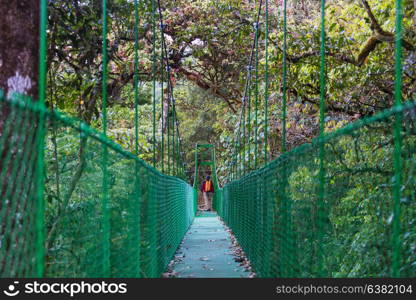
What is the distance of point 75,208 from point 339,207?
3.81ft

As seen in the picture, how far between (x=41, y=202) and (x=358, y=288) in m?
1.03

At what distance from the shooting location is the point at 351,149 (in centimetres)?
231

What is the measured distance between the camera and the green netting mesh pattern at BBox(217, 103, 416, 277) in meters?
2.03

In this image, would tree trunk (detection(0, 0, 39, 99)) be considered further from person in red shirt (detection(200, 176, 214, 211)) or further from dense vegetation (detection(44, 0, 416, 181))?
person in red shirt (detection(200, 176, 214, 211))

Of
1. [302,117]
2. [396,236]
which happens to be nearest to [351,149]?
[396,236]

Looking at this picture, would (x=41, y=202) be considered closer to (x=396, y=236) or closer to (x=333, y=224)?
(x=396, y=236)

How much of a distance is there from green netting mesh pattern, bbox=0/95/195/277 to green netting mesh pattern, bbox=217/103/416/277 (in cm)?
66

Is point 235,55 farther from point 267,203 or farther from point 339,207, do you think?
point 339,207

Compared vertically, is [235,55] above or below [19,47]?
above

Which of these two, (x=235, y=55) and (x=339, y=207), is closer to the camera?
(x=339, y=207)

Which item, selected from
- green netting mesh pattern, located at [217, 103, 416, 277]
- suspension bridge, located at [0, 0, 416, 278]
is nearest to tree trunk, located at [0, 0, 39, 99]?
suspension bridge, located at [0, 0, 416, 278]

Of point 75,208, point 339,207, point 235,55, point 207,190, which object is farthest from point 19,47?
point 207,190

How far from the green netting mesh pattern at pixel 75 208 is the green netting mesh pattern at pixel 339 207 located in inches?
25.9

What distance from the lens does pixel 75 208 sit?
2.01m
